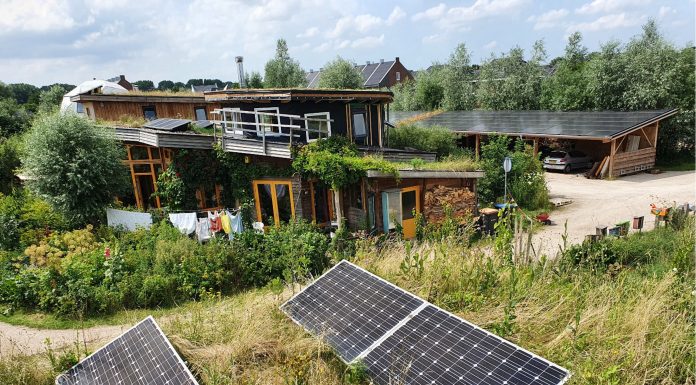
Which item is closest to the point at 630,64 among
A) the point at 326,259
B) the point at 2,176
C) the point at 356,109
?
the point at 356,109

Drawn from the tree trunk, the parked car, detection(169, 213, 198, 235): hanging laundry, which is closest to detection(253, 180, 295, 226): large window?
the tree trunk

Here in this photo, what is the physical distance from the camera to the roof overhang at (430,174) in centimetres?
1280

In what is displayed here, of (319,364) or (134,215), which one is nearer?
(319,364)

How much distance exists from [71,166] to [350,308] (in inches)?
518

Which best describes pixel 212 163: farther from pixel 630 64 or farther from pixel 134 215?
pixel 630 64

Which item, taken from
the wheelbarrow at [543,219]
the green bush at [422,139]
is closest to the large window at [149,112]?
the green bush at [422,139]

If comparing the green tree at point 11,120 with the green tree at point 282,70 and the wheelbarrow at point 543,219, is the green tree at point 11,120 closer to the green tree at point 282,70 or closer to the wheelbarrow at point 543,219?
the green tree at point 282,70

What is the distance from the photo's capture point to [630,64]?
89.7 feet

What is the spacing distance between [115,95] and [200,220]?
11615 mm

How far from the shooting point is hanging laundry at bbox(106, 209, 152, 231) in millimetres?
14625

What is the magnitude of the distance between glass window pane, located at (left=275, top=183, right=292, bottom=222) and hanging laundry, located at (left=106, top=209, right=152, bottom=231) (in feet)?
14.5

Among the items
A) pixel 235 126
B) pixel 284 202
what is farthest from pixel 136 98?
pixel 284 202

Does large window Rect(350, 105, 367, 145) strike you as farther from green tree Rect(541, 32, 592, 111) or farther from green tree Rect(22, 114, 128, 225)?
green tree Rect(541, 32, 592, 111)

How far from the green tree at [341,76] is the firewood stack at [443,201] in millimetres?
30130
